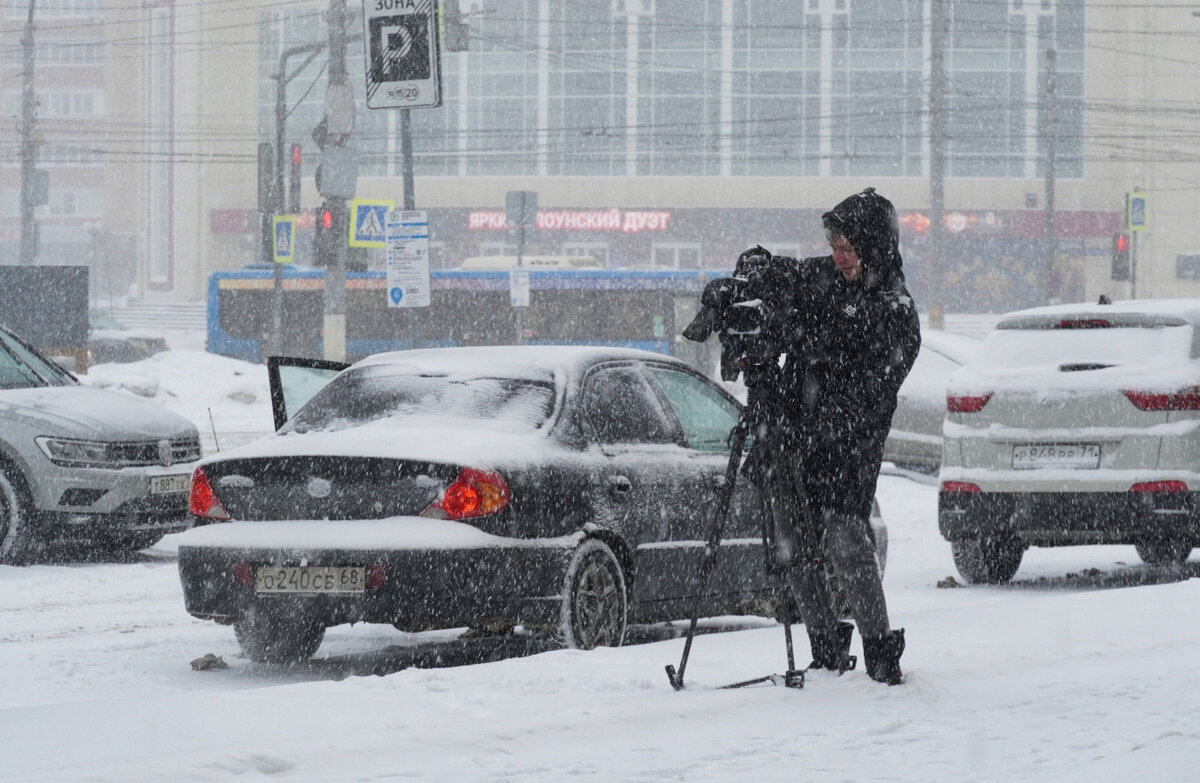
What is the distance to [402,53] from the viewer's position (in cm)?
1516

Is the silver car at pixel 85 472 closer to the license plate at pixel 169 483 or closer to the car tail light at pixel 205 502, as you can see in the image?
the license plate at pixel 169 483

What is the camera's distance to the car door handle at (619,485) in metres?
7.44

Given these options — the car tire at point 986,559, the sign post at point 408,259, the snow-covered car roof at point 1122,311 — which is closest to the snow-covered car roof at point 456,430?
the snow-covered car roof at point 1122,311

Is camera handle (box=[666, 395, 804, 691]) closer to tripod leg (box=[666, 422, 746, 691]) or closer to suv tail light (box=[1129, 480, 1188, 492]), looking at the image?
tripod leg (box=[666, 422, 746, 691])

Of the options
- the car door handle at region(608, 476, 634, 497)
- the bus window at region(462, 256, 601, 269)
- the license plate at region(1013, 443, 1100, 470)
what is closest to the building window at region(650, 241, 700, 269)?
the bus window at region(462, 256, 601, 269)

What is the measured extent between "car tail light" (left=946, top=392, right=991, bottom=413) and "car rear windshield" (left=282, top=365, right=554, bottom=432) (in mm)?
3676

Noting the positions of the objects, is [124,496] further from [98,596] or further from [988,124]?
[988,124]

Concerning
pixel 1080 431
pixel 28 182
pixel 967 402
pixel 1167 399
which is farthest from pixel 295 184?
pixel 1167 399

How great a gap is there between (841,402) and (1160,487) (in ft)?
16.1

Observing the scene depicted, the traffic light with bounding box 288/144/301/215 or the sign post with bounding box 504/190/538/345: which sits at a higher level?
the traffic light with bounding box 288/144/301/215

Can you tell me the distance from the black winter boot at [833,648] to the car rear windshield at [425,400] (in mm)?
1854

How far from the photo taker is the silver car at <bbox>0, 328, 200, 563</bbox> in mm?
11133

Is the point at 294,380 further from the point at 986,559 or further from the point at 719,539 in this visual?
the point at 986,559

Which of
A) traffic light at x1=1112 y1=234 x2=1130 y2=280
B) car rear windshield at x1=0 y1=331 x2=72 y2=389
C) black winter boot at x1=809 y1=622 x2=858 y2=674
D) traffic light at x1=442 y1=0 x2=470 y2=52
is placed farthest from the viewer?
traffic light at x1=1112 y1=234 x2=1130 y2=280
